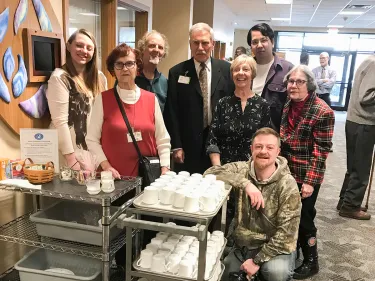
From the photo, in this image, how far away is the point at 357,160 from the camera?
3.44 meters

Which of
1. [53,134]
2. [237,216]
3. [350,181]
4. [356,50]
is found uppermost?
[356,50]

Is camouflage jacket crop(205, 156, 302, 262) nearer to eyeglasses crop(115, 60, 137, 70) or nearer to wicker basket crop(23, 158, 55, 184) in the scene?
eyeglasses crop(115, 60, 137, 70)

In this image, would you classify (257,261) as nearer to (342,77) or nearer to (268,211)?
(268,211)

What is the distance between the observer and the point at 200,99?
8.00 ft

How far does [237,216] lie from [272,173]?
1.02ft

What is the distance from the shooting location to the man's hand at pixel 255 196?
1823 mm

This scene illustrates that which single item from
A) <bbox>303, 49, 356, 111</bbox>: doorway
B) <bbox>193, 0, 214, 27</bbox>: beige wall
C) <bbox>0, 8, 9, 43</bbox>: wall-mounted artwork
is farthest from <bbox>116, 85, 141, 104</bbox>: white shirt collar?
<bbox>303, 49, 356, 111</bbox>: doorway

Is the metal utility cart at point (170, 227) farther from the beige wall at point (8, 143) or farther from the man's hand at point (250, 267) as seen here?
the beige wall at point (8, 143)

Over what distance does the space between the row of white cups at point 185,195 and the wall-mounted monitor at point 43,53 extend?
3.76 feet

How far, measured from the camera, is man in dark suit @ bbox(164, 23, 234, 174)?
8.01 feet

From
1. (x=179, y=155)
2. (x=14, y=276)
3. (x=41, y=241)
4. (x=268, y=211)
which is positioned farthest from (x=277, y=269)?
(x=14, y=276)

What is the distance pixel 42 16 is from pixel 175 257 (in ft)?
5.60

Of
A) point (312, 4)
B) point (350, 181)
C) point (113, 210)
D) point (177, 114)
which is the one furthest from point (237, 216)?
point (312, 4)

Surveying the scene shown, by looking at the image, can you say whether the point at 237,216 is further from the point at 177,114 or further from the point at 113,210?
the point at 177,114
